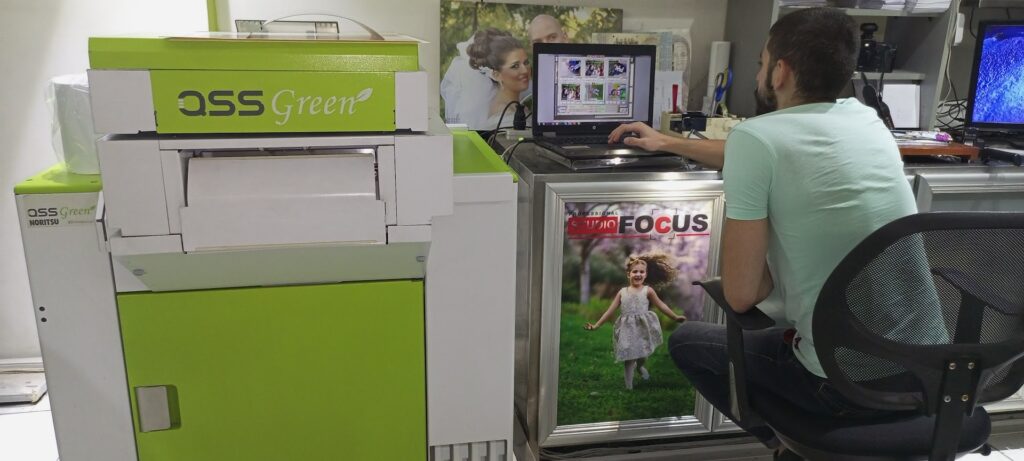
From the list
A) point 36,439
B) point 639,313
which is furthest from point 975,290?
point 36,439

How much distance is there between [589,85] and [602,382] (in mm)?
924

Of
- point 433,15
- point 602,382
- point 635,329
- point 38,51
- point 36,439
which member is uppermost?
point 433,15

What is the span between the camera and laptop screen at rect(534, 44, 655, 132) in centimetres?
223

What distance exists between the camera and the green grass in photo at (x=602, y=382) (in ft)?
6.68

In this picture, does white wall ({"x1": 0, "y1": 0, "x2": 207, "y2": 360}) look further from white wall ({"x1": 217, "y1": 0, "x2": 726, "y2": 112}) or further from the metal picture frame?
the metal picture frame

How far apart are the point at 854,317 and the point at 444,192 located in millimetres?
744

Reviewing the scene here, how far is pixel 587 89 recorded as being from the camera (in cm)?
227

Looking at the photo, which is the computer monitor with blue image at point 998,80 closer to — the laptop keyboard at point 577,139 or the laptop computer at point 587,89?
the laptop computer at point 587,89

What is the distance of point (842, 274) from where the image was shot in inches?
46.3

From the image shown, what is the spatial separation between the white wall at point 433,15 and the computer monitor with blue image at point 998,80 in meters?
0.85

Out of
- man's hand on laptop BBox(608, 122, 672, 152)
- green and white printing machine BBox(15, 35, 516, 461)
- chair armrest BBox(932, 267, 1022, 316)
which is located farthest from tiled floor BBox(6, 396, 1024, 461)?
chair armrest BBox(932, 267, 1022, 316)

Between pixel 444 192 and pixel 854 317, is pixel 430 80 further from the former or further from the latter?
pixel 854 317

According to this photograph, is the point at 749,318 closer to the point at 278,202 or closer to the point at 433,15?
the point at 278,202

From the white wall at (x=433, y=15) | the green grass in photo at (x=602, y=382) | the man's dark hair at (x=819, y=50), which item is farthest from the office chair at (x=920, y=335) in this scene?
the white wall at (x=433, y=15)
